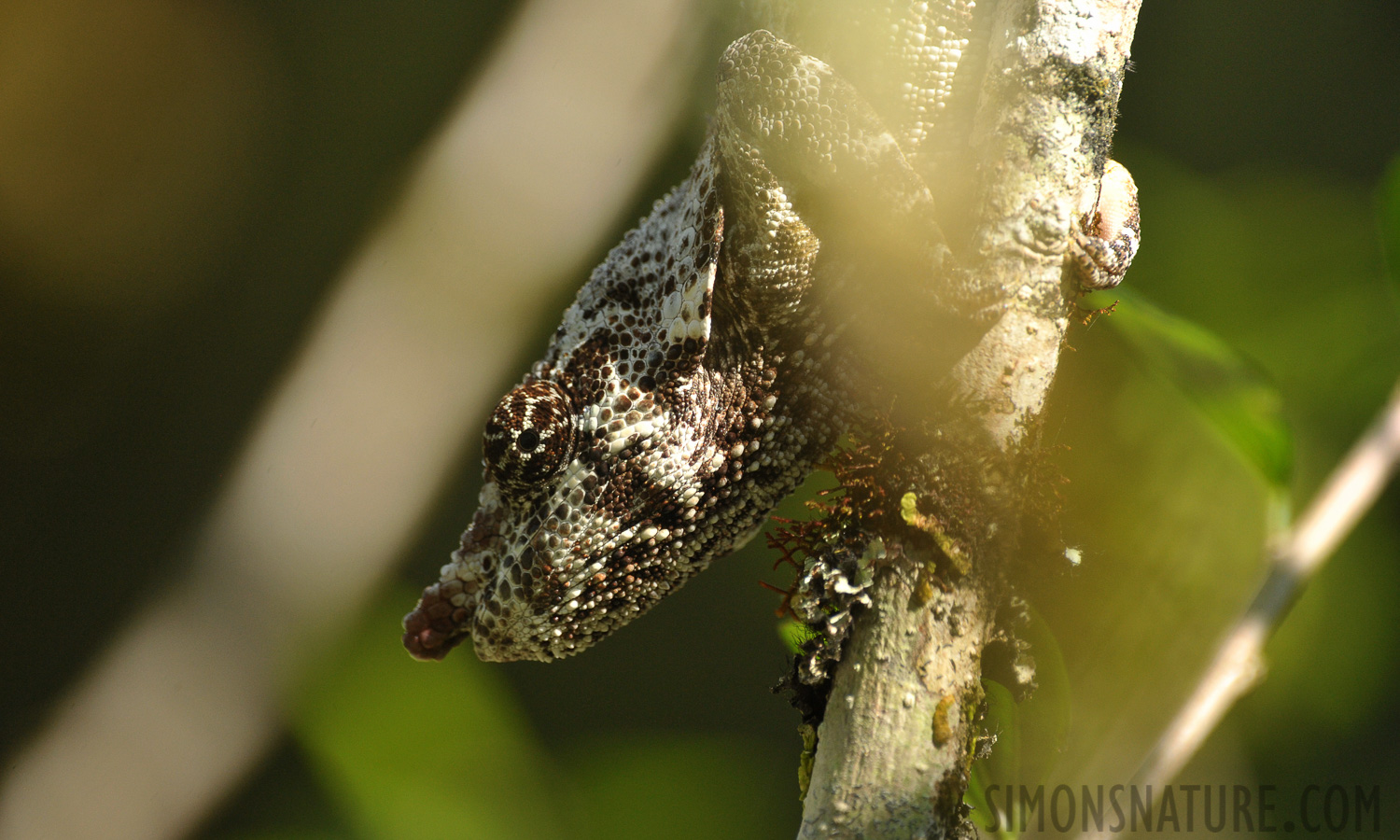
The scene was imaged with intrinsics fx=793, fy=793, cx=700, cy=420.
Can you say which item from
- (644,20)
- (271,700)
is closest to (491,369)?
(644,20)

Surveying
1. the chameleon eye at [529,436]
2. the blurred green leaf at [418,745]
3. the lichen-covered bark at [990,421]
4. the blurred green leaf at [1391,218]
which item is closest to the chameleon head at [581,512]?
the chameleon eye at [529,436]

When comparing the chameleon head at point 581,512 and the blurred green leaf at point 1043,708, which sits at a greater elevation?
the blurred green leaf at point 1043,708

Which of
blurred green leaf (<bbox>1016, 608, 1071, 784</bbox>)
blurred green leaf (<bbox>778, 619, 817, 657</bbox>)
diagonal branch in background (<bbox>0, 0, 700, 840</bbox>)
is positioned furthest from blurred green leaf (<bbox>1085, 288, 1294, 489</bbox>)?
diagonal branch in background (<bbox>0, 0, 700, 840</bbox>)

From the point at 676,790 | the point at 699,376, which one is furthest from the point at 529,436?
the point at 676,790

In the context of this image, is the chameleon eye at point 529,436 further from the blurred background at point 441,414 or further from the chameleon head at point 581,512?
the blurred background at point 441,414

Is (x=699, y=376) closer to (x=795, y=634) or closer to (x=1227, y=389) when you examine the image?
(x=795, y=634)
